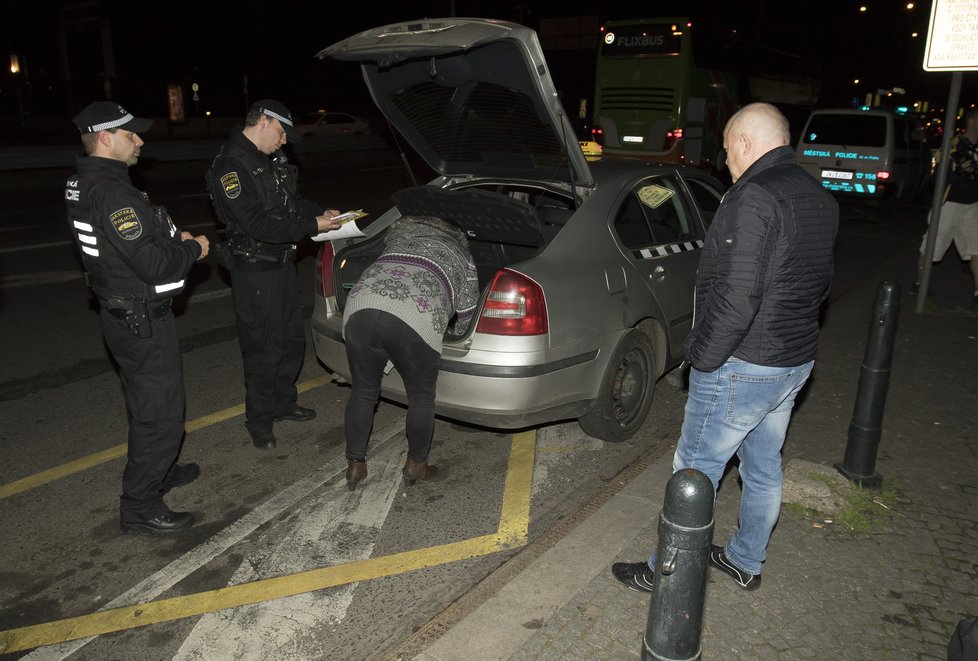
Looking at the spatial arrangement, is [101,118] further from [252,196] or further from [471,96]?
[471,96]

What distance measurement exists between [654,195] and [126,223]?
10.3ft

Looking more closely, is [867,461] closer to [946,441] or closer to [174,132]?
[946,441]

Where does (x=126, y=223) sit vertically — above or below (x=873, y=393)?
above

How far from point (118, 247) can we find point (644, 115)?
15594 millimetres

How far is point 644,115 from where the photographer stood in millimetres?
17203

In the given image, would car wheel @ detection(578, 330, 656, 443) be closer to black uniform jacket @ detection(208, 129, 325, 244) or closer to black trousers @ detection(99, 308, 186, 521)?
black uniform jacket @ detection(208, 129, 325, 244)

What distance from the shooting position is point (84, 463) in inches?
171

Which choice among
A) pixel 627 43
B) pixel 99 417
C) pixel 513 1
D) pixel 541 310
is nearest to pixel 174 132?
pixel 627 43

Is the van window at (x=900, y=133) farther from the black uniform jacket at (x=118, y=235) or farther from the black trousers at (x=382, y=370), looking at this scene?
the black uniform jacket at (x=118, y=235)

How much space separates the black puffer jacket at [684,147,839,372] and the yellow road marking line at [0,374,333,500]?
3394 mm

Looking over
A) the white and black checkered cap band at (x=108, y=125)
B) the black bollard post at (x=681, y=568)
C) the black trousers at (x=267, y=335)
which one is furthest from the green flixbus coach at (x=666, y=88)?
the black bollard post at (x=681, y=568)

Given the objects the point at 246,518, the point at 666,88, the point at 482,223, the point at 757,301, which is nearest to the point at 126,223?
the point at 246,518

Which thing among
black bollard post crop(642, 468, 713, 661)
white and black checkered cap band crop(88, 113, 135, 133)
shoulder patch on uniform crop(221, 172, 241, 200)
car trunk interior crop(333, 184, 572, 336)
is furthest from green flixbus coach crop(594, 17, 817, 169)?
black bollard post crop(642, 468, 713, 661)

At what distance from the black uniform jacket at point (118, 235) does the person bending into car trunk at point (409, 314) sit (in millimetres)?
848
